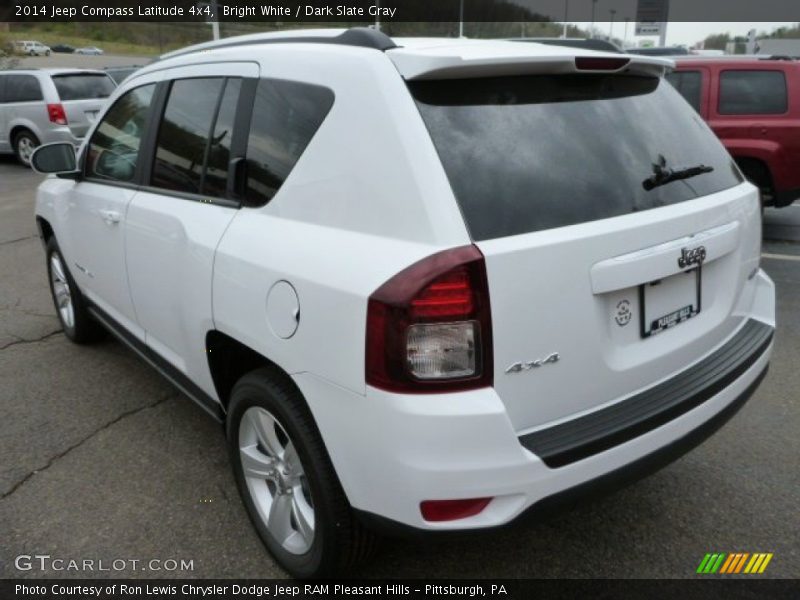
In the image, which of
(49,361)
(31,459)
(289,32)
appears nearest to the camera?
(289,32)

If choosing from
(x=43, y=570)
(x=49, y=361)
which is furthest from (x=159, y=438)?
(x=49, y=361)

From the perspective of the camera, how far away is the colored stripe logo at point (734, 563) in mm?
2361

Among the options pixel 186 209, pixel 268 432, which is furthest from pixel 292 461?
pixel 186 209

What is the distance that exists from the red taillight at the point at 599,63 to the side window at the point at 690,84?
5.54 metres

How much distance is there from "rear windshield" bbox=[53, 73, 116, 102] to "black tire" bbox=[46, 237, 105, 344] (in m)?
9.48

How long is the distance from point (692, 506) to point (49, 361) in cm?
376

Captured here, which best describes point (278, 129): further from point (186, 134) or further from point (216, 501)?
point (216, 501)

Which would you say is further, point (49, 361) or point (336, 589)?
point (49, 361)

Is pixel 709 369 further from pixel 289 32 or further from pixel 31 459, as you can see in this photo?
pixel 31 459

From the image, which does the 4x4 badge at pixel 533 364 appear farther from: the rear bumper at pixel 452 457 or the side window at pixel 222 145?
the side window at pixel 222 145

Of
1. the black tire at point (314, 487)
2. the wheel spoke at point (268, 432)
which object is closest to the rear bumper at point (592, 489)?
the black tire at point (314, 487)

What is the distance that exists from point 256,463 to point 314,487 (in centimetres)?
48

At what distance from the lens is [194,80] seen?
2.80 meters

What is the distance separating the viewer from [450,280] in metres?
1.72
